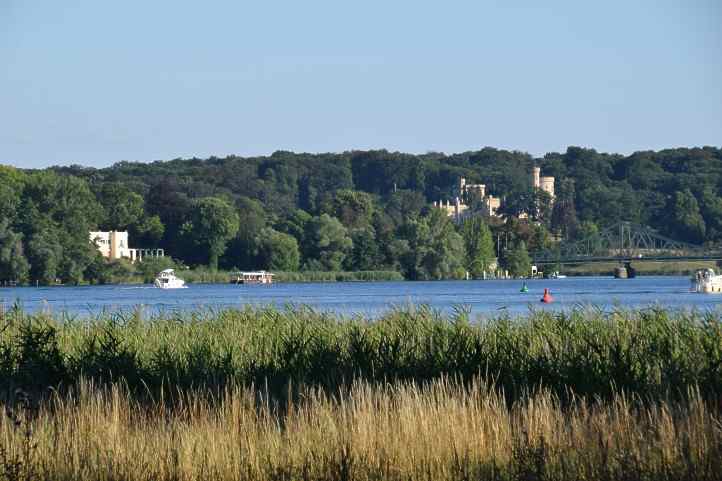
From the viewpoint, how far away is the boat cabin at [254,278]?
109125 millimetres

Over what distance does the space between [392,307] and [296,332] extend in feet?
7.73

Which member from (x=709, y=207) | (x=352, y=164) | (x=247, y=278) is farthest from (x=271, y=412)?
(x=352, y=164)

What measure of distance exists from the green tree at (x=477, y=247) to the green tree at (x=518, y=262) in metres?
2.02

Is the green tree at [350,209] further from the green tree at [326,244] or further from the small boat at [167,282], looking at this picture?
the small boat at [167,282]

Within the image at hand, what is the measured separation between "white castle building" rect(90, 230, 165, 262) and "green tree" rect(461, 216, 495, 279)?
29.4 metres

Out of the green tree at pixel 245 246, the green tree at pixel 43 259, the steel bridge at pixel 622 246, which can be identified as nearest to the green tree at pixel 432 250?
the green tree at pixel 245 246

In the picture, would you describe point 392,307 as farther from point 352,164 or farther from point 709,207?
point 352,164

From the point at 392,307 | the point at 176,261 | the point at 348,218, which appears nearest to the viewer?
the point at 392,307

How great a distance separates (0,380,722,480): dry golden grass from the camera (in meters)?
12.0

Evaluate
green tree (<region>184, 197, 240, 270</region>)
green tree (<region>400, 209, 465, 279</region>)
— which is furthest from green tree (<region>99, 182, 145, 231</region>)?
green tree (<region>400, 209, 465, 279</region>)

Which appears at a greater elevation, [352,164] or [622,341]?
[352,164]

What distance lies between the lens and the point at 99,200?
127 m

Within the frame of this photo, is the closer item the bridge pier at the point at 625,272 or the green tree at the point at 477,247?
the green tree at the point at 477,247

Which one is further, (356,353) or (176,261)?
(176,261)
